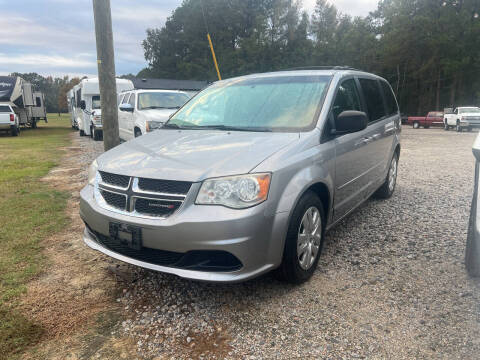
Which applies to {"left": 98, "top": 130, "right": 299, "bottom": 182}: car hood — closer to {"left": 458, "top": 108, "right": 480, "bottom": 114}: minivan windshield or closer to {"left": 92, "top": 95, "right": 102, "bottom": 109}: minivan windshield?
{"left": 92, "top": 95, "right": 102, "bottom": 109}: minivan windshield

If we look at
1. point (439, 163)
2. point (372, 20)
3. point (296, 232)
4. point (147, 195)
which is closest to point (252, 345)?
point (296, 232)

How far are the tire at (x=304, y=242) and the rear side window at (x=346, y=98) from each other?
3.04ft

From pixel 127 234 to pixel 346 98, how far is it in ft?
8.20

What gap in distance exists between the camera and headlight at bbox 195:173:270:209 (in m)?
2.36

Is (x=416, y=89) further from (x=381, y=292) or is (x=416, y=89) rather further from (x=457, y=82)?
(x=381, y=292)

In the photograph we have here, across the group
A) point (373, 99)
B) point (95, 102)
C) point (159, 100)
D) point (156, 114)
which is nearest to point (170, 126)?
point (373, 99)

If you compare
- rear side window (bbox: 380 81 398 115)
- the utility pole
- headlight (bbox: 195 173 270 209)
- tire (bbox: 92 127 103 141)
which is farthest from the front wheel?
headlight (bbox: 195 173 270 209)

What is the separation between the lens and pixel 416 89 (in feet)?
146

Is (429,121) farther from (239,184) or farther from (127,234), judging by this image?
(127,234)

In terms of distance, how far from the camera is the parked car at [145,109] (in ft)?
27.6

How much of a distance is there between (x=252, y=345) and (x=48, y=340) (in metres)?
1.32

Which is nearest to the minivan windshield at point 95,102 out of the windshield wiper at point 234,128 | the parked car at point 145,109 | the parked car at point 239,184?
the parked car at point 145,109

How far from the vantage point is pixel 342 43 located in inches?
1813

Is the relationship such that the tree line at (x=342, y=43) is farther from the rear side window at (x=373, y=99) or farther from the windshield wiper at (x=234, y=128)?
the windshield wiper at (x=234, y=128)
